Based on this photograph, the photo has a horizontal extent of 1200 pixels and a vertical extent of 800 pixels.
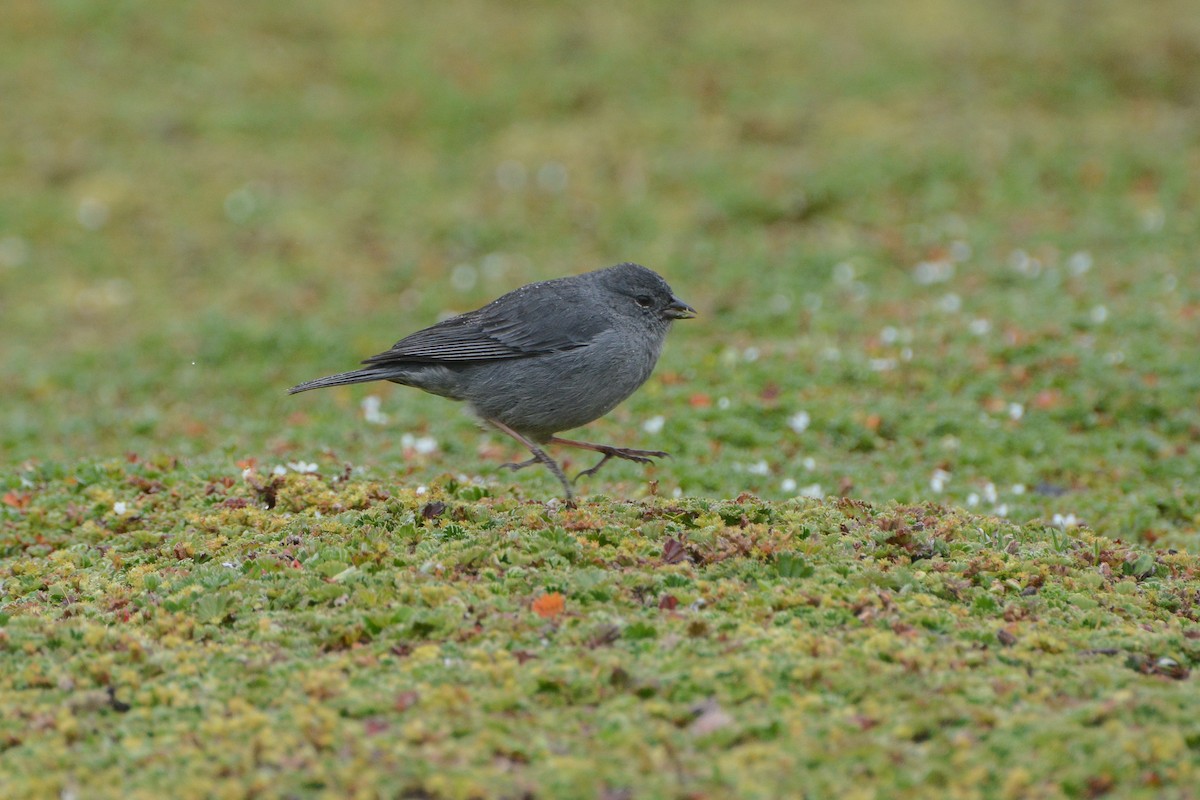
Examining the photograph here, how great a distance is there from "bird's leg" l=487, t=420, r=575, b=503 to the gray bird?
0.03ft

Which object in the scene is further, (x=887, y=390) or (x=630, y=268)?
(x=887, y=390)

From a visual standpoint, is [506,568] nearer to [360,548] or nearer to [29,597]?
[360,548]

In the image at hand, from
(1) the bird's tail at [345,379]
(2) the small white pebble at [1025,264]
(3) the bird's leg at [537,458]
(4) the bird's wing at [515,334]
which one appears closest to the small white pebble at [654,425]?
(3) the bird's leg at [537,458]

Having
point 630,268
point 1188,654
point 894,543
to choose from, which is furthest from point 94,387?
point 1188,654

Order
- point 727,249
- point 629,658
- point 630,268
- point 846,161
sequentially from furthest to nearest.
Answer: point 846,161
point 727,249
point 630,268
point 629,658

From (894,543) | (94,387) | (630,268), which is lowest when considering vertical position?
(94,387)

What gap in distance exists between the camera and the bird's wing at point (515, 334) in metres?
8.16

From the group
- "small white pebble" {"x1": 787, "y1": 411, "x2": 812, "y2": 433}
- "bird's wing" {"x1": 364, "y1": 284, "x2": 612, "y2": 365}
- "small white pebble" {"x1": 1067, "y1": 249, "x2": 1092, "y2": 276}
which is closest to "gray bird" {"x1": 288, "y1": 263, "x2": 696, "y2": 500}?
"bird's wing" {"x1": 364, "y1": 284, "x2": 612, "y2": 365}

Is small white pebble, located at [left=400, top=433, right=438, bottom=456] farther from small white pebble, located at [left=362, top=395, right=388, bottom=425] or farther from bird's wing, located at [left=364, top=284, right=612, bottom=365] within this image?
bird's wing, located at [left=364, top=284, right=612, bottom=365]

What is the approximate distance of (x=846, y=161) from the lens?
56.5 ft

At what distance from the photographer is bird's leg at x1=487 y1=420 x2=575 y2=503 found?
24.8 ft

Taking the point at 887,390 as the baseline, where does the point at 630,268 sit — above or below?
above

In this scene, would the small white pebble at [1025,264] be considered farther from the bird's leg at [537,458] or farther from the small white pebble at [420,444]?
the bird's leg at [537,458]

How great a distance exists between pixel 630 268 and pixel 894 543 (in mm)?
2756
